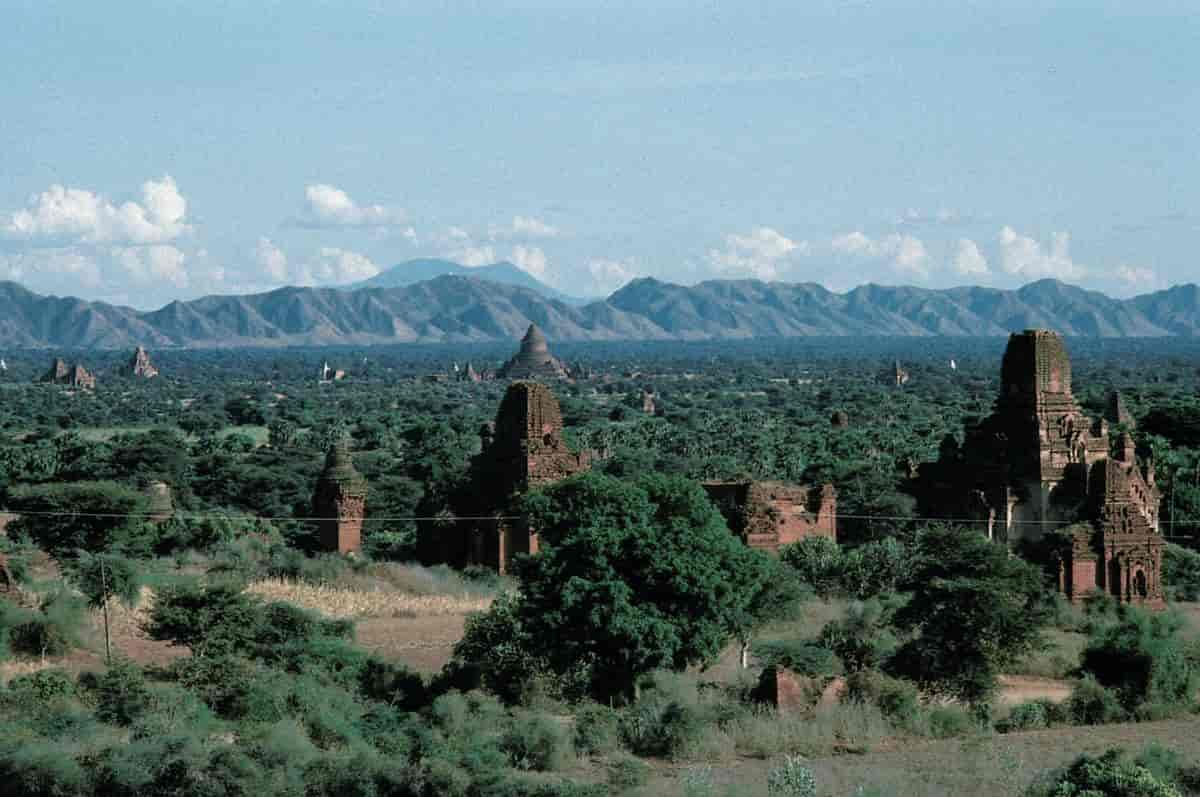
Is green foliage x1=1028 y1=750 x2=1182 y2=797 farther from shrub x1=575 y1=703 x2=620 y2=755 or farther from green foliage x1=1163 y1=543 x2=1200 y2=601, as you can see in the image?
green foliage x1=1163 y1=543 x2=1200 y2=601

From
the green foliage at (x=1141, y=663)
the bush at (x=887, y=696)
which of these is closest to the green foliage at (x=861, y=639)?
the bush at (x=887, y=696)

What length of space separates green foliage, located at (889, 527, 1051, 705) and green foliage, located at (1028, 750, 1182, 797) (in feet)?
21.7

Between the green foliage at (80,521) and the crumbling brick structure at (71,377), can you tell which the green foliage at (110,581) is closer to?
the green foliage at (80,521)

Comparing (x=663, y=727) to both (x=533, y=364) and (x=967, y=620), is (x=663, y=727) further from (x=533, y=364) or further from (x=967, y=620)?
(x=533, y=364)

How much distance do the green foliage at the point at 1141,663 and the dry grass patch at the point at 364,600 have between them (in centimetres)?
1123

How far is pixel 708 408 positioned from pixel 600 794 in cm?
10513

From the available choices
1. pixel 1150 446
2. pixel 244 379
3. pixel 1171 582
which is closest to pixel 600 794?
pixel 1171 582

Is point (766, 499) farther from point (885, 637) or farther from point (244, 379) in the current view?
point (244, 379)

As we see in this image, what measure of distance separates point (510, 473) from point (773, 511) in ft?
16.7

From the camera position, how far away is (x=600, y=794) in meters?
17.8

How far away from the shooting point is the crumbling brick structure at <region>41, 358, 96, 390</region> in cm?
16662

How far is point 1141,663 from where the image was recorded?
79.8 feet

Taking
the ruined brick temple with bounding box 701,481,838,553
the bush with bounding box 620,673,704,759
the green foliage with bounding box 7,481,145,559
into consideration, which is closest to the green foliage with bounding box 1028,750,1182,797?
the bush with bounding box 620,673,704,759

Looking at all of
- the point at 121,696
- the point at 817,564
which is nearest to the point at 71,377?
the point at 817,564
